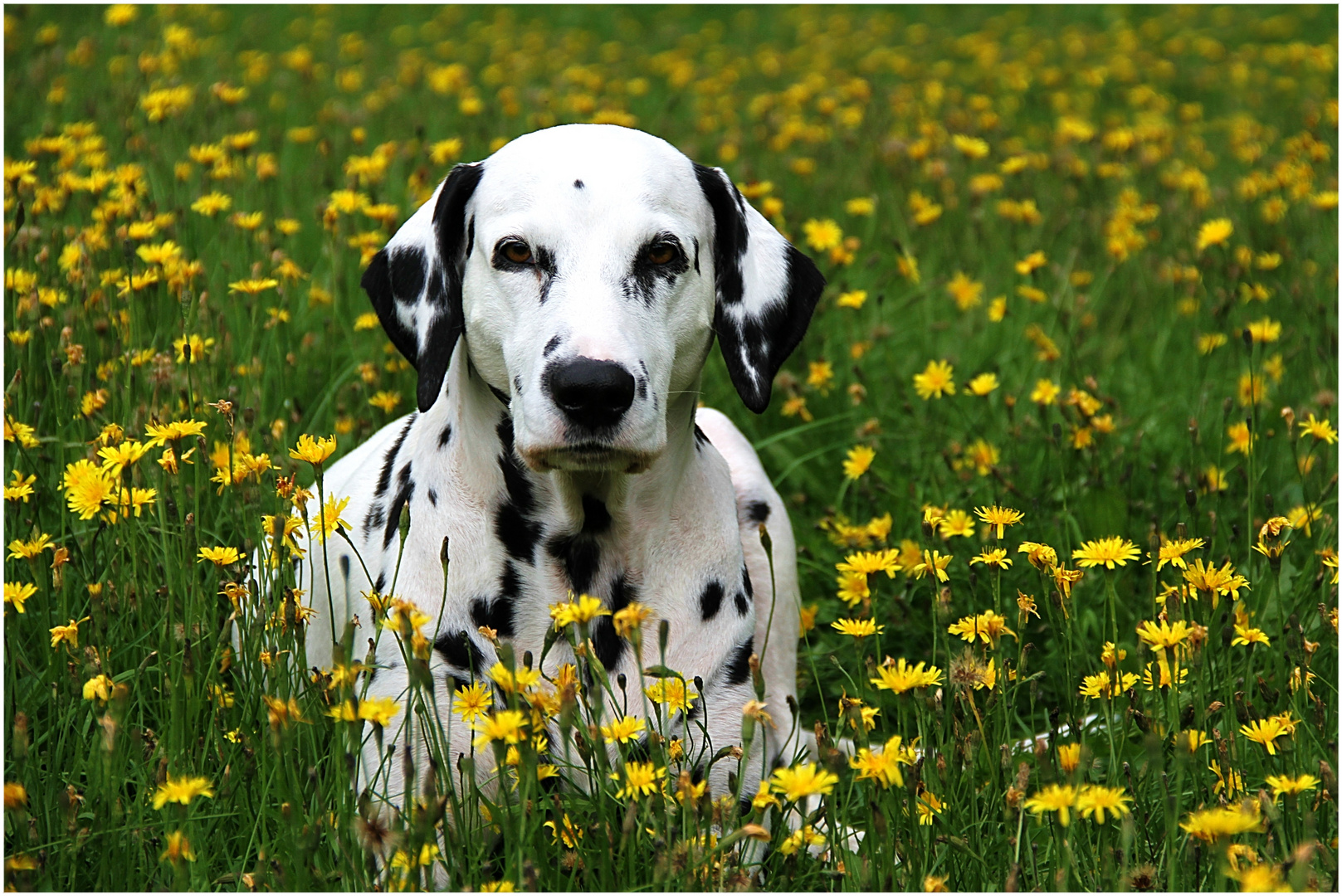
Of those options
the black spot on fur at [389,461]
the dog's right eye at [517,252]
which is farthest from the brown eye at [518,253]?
the black spot on fur at [389,461]

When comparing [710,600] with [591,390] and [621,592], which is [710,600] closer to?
[621,592]

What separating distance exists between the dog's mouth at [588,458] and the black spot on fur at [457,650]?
0.46m

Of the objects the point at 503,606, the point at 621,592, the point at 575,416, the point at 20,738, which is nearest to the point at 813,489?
the point at 621,592

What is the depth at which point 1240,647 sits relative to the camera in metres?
3.75

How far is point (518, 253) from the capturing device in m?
2.96

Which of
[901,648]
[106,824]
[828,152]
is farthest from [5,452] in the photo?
[828,152]

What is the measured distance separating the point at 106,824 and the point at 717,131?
21.3 feet

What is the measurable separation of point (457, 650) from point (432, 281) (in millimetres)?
853

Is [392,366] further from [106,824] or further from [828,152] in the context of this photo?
[828,152]

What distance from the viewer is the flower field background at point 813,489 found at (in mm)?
2494

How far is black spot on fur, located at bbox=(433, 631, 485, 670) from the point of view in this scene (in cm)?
304

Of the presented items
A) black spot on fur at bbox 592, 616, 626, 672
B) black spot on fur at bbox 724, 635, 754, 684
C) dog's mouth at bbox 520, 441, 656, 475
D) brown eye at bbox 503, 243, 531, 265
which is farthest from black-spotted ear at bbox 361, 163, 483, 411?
black spot on fur at bbox 724, 635, 754, 684

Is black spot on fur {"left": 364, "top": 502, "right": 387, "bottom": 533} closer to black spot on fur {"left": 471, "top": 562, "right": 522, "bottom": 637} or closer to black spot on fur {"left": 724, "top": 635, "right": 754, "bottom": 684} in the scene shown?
black spot on fur {"left": 471, "top": 562, "right": 522, "bottom": 637}

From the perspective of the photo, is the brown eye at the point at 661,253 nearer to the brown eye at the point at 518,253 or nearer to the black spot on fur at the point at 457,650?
the brown eye at the point at 518,253
